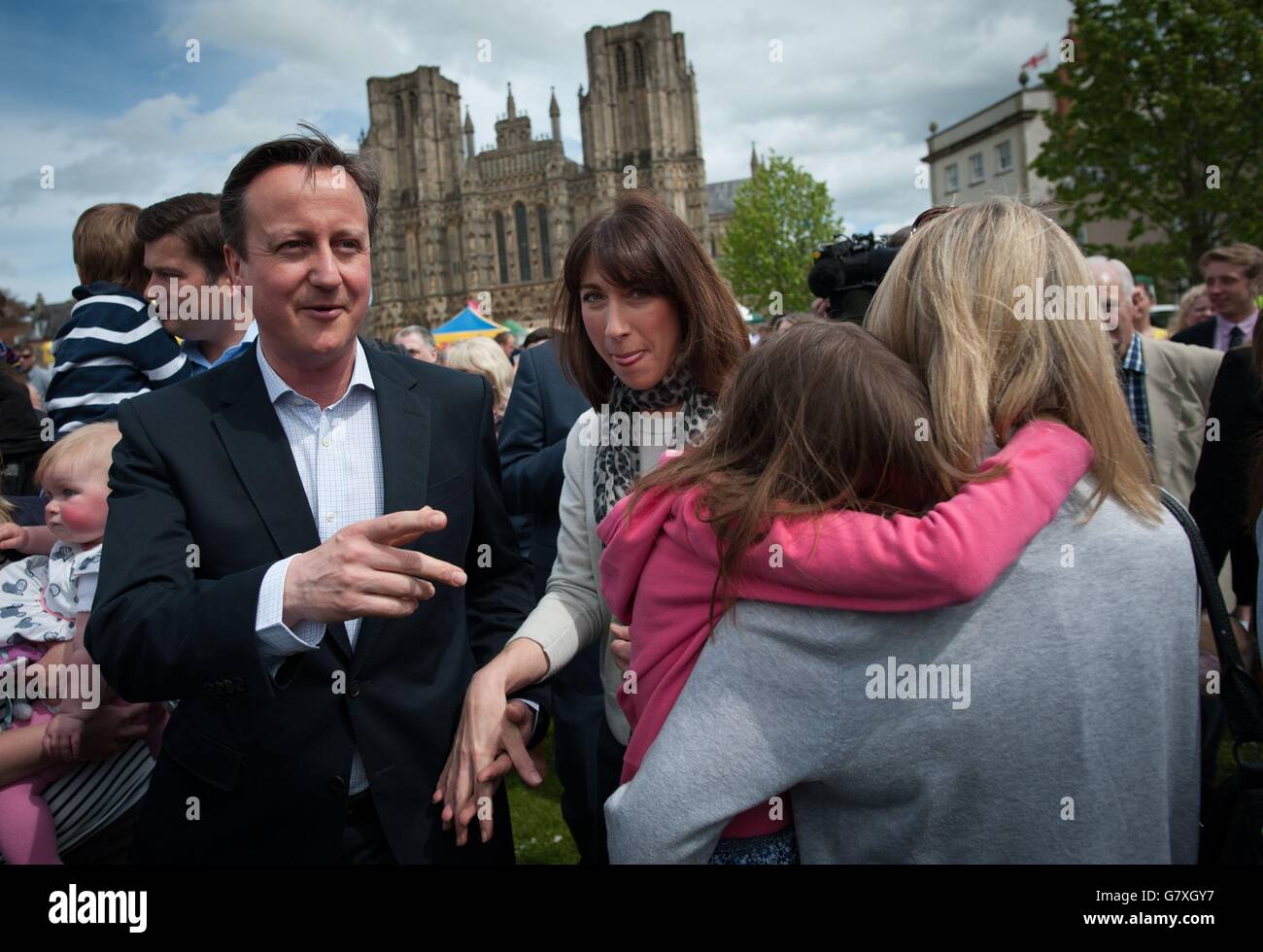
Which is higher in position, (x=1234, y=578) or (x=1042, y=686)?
(x=1042, y=686)

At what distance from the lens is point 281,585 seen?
155cm

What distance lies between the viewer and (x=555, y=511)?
3854 mm

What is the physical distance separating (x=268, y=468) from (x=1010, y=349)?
153 cm

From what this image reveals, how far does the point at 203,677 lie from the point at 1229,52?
2013 centimetres

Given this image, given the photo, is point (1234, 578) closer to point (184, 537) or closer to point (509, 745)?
point (509, 745)

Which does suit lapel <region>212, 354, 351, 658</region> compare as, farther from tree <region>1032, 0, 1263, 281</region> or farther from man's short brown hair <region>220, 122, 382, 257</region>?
tree <region>1032, 0, 1263, 281</region>

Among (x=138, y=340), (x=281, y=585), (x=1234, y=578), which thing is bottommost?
(x=1234, y=578)

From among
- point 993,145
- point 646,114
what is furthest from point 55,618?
point 646,114

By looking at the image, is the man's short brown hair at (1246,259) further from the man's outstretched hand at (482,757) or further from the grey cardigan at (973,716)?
the man's outstretched hand at (482,757)

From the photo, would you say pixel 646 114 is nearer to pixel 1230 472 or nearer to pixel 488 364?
pixel 488 364

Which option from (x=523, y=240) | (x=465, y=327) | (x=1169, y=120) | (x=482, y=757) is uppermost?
(x=523, y=240)

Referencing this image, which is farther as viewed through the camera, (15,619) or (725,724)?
(15,619)

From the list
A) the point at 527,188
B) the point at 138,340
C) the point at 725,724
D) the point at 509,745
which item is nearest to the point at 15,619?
the point at 138,340

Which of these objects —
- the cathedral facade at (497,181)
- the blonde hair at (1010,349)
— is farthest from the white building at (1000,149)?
the blonde hair at (1010,349)
